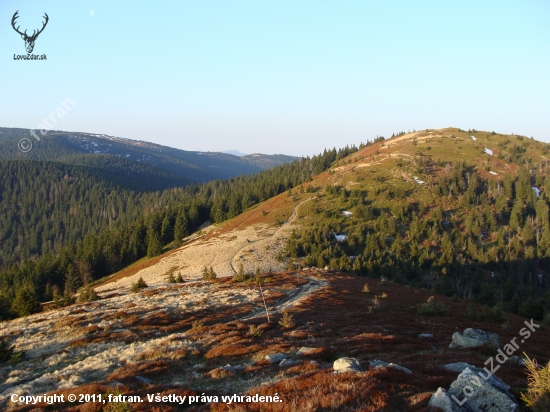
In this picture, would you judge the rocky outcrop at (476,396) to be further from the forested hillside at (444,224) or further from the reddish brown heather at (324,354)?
the forested hillside at (444,224)

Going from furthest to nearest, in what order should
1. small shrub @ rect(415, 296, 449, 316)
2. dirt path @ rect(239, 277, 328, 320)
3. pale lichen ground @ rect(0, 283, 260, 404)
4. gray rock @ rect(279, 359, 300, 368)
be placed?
dirt path @ rect(239, 277, 328, 320) < small shrub @ rect(415, 296, 449, 316) < pale lichen ground @ rect(0, 283, 260, 404) < gray rock @ rect(279, 359, 300, 368)

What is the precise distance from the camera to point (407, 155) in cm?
13325

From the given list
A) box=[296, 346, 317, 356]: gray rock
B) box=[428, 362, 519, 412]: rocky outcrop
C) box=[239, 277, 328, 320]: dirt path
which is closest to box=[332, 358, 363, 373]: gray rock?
box=[428, 362, 519, 412]: rocky outcrop

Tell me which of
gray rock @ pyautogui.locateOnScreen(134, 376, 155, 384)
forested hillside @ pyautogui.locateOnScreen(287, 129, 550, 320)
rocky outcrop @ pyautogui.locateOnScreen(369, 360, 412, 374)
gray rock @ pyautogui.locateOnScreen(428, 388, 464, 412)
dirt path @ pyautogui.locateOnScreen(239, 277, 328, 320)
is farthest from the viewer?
forested hillside @ pyautogui.locateOnScreen(287, 129, 550, 320)

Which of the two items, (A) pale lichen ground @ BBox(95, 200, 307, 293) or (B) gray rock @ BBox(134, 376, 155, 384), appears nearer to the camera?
(B) gray rock @ BBox(134, 376, 155, 384)

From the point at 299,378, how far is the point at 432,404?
173 inches

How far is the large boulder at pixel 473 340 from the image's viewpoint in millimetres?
19391

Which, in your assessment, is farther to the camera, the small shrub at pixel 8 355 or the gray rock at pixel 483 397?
the small shrub at pixel 8 355

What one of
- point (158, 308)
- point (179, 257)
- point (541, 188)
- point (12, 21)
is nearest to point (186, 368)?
point (158, 308)

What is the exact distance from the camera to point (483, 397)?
936 centimetres

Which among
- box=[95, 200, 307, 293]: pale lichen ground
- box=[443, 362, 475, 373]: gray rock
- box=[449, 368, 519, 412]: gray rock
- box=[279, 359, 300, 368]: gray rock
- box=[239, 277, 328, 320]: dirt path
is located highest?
box=[449, 368, 519, 412]: gray rock

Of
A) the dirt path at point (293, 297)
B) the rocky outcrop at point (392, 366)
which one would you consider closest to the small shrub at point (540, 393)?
the rocky outcrop at point (392, 366)

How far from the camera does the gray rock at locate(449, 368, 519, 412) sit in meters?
9.23

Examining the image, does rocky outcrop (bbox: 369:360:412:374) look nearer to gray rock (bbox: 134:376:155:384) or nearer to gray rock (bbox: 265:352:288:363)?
gray rock (bbox: 265:352:288:363)
